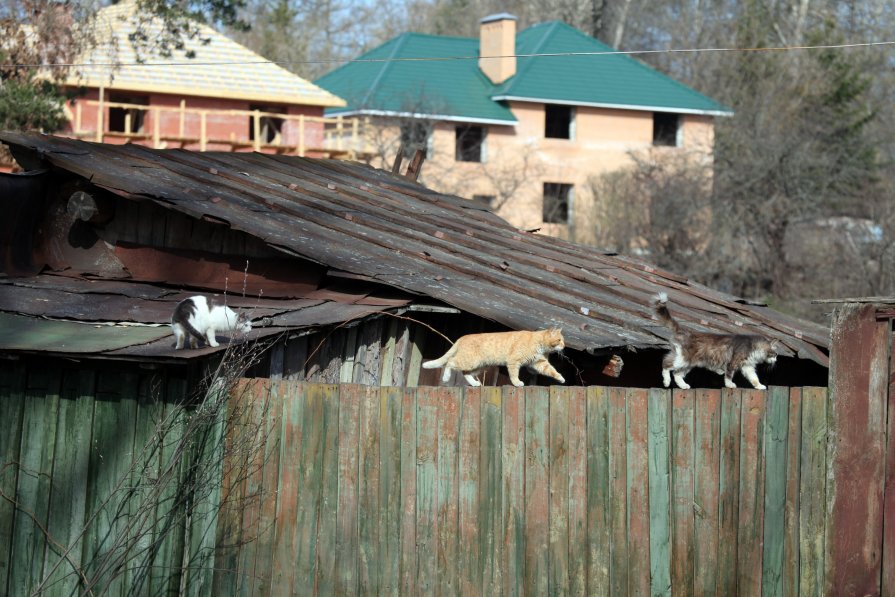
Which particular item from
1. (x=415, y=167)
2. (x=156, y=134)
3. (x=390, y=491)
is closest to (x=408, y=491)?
(x=390, y=491)

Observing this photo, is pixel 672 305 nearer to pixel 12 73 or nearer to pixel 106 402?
pixel 106 402

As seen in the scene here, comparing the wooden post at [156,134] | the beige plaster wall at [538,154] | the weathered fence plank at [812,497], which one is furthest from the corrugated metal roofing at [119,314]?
the beige plaster wall at [538,154]

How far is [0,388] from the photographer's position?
843 centimetres

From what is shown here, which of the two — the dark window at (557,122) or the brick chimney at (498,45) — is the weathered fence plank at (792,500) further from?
the dark window at (557,122)

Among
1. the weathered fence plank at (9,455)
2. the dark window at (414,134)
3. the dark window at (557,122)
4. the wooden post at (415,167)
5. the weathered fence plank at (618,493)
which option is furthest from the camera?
the dark window at (557,122)

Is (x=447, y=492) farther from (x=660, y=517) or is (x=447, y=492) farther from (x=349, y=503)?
(x=660, y=517)

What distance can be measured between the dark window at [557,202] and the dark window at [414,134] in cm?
561

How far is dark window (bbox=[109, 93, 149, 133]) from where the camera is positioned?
38.2m

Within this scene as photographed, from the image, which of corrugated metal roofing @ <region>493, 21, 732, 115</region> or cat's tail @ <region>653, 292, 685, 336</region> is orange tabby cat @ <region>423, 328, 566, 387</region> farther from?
corrugated metal roofing @ <region>493, 21, 732, 115</region>

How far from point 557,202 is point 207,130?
1283cm

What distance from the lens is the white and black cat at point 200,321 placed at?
791 centimetres

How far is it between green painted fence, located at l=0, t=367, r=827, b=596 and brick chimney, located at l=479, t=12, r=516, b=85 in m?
36.9

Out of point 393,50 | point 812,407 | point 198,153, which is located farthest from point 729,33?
point 812,407

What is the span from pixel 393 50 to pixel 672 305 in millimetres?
35481
